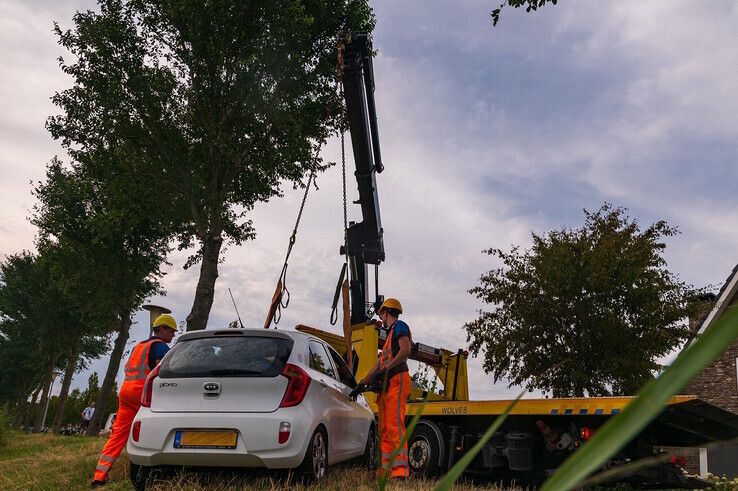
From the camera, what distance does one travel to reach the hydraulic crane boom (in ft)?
38.6

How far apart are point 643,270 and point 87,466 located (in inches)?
797

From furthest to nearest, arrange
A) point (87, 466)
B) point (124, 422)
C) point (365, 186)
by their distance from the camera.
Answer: point (365, 186), point (87, 466), point (124, 422)

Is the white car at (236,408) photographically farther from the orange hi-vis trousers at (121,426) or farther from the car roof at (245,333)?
the orange hi-vis trousers at (121,426)

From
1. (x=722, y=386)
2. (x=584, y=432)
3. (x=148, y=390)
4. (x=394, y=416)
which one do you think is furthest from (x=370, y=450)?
(x=722, y=386)

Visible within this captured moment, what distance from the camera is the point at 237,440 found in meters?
6.45

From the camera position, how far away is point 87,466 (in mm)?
9328

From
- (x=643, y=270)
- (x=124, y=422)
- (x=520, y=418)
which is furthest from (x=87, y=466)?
(x=643, y=270)

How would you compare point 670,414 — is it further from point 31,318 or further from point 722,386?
point 31,318

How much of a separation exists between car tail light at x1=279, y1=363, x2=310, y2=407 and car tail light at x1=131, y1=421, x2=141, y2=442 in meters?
1.50

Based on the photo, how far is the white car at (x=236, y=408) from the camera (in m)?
6.46

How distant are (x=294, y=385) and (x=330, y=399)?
2.76 ft

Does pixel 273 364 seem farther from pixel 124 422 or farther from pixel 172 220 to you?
pixel 172 220

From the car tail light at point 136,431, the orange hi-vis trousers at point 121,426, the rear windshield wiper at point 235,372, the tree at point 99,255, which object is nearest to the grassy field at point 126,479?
the orange hi-vis trousers at point 121,426

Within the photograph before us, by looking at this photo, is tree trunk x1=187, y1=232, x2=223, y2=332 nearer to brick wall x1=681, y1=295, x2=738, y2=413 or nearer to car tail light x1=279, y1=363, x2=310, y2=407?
car tail light x1=279, y1=363, x2=310, y2=407
